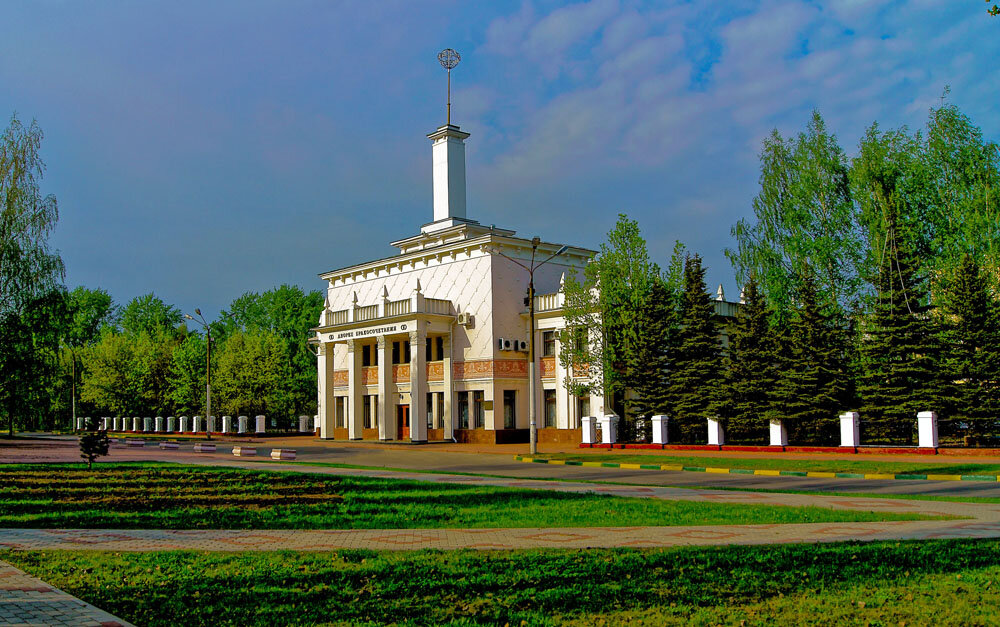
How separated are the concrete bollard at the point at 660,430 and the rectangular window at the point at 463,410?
43.4 feet

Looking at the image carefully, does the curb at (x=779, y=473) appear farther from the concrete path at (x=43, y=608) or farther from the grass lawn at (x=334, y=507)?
the concrete path at (x=43, y=608)

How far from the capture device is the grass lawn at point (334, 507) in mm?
12742

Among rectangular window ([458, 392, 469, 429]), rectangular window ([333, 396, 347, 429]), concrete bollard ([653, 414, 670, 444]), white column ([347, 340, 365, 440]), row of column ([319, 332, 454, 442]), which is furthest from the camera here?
rectangular window ([333, 396, 347, 429])

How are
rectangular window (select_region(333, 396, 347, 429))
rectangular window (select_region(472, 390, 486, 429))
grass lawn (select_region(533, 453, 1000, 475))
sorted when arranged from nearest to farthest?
grass lawn (select_region(533, 453, 1000, 475)) < rectangular window (select_region(472, 390, 486, 429)) < rectangular window (select_region(333, 396, 347, 429))

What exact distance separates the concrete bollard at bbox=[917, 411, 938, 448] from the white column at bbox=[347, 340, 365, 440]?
31490mm

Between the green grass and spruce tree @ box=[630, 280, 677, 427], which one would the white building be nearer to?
spruce tree @ box=[630, 280, 677, 427]

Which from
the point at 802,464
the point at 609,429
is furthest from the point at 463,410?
the point at 802,464

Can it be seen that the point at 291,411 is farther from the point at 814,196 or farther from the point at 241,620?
the point at 241,620

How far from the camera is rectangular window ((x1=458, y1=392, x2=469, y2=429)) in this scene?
45625 millimetres

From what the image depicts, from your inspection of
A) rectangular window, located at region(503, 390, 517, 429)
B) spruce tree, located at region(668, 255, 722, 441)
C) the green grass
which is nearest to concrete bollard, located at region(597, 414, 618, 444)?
spruce tree, located at region(668, 255, 722, 441)

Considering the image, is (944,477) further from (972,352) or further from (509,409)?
(509,409)

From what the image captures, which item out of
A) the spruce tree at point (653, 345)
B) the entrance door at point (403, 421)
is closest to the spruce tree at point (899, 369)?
the spruce tree at point (653, 345)

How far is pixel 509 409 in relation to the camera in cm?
4481

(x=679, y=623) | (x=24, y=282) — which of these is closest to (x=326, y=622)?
(x=679, y=623)
